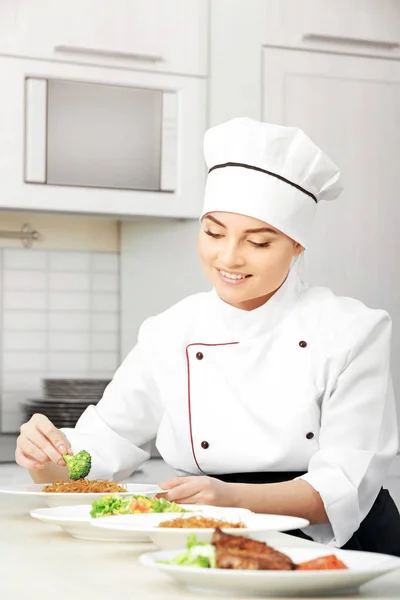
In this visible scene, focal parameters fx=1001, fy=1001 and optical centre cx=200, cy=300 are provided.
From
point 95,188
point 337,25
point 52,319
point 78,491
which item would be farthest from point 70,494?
point 337,25

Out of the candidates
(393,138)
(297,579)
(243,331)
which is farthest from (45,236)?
(297,579)

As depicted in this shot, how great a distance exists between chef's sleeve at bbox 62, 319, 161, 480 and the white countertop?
0.44 metres

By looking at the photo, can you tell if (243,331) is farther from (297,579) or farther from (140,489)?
(297,579)

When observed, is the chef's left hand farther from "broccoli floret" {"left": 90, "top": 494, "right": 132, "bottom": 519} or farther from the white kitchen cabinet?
the white kitchen cabinet

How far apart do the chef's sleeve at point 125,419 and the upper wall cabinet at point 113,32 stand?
1.20 metres

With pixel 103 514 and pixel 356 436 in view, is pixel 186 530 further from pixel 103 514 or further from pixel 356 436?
pixel 356 436

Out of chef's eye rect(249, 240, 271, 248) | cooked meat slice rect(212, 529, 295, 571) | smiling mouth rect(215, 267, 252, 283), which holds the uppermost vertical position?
chef's eye rect(249, 240, 271, 248)

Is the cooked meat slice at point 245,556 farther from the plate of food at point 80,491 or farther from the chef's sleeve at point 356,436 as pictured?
the chef's sleeve at point 356,436

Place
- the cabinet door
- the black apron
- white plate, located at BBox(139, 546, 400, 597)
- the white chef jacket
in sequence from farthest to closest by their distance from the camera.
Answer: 1. the cabinet door
2. the black apron
3. the white chef jacket
4. white plate, located at BBox(139, 546, 400, 597)

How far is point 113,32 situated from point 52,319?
904mm

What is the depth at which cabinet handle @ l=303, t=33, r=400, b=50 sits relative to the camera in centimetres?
289

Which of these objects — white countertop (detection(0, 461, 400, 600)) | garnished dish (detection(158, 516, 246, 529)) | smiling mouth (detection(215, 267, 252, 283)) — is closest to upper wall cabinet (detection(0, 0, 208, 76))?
smiling mouth (detection(215, 267, 252, 283))

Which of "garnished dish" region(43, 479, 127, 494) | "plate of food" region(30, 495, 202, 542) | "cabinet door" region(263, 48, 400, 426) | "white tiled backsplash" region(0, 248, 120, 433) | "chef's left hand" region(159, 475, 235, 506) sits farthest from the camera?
"white tiled backsplash" region(0, 248, 120, 433)

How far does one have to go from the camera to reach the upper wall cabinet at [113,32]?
2.63m
